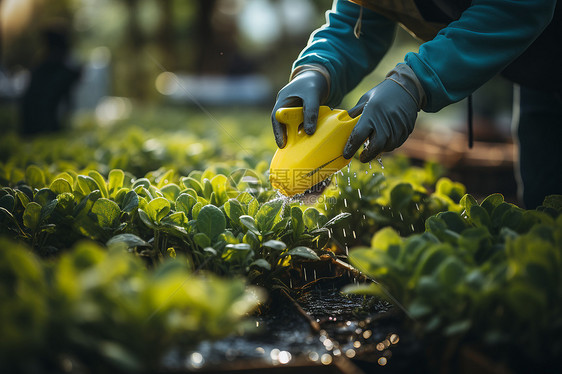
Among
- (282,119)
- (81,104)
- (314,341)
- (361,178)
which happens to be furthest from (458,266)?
(81,104)

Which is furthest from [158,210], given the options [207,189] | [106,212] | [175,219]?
[207,189]

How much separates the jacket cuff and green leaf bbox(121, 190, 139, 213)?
101 centimetres

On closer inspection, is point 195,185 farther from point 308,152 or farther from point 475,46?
point 475,46

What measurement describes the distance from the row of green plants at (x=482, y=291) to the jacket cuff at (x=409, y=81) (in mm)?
589

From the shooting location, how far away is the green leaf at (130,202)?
5.58 feet

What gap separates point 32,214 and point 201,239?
62 cm

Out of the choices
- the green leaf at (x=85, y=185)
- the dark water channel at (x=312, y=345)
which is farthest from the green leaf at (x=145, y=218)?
the dark water channel at (x=312, y=345)

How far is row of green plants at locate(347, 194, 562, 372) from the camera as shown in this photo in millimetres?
1046

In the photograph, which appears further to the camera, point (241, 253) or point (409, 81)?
point (409, 81)

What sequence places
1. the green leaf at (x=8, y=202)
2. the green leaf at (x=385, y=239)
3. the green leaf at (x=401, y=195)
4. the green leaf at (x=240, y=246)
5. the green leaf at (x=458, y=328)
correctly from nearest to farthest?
the green leaf at (x=458, y=328), the green leaf at (x=385, y=239), the green leaf at (x=240, y=246), the green leaf at (x=8, y=202), the green leaf at (x=401, y=195)

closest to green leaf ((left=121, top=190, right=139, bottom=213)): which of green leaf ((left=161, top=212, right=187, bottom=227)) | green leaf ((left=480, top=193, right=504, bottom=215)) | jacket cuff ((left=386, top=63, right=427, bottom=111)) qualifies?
green leaf ((left=161, top=212, right=187, bottom=227))

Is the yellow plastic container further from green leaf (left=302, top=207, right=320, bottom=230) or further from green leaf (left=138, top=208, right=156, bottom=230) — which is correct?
green leaf (left=138, top=208, right=156, bottom=230)

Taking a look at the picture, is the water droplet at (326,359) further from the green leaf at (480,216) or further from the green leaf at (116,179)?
the green leaf at (116,179)

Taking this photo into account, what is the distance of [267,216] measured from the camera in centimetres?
171
